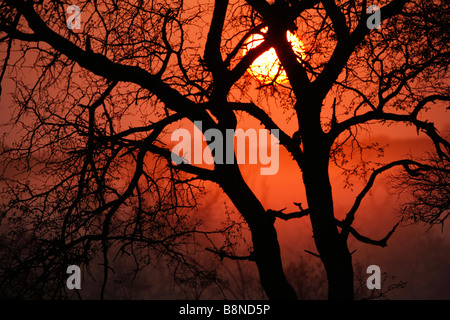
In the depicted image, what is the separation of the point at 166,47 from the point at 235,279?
3155 centimetres

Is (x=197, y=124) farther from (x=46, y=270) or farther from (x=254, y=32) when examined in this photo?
(x=46, y=270)

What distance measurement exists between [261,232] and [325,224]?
1.00 m

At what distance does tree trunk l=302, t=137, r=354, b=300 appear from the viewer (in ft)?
24.0

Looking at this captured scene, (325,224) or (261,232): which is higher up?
(325,224)

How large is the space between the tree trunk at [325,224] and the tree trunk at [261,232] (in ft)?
2.26

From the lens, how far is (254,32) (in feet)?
28.5

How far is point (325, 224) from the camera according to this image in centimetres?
738

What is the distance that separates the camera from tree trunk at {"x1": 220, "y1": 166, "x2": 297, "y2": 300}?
7309 millimetres

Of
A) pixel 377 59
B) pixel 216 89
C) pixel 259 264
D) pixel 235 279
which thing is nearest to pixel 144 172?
pixel 216 89

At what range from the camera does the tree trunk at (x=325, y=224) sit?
732 cm

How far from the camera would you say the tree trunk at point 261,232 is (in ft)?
24.0

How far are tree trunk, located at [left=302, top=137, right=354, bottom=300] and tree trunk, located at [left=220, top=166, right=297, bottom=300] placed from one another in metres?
0.69

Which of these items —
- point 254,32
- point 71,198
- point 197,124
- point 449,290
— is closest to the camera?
point 197,124

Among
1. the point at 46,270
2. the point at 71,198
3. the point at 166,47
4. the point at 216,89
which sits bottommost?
the point at 46,270
